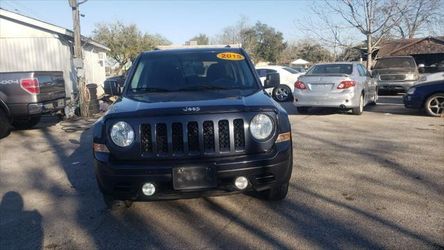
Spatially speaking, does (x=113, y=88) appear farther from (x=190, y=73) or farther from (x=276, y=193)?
(x=276, y=193)

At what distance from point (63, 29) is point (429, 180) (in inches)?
646

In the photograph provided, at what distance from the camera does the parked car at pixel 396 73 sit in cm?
1645

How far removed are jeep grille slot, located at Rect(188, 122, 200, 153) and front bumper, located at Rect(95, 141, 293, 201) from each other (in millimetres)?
129

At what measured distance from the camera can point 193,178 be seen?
12.4ft

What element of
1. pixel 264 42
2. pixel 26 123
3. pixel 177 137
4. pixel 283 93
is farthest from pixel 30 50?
pixel 264 42

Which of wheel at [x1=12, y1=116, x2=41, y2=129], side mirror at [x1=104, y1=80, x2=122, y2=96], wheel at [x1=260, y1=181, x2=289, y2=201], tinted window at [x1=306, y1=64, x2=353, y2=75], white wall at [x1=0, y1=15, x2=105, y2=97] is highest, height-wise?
white wall at [x1=0, y1=15, x2=105, y2=97]

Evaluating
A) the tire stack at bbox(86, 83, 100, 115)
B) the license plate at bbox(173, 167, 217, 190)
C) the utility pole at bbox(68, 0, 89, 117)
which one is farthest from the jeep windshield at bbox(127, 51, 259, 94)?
the tire stack at bbox(86, 83, 100, 115)

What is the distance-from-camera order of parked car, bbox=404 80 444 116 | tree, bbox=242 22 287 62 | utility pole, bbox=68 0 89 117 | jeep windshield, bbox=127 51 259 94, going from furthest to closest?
tree, bbox=242 22 287 62, utility pole, bbox=68 0 89 117, parked car, bbox=404 80 444 116, jeep windshield, bbox=127 51 259 94

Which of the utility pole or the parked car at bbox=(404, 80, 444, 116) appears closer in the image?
the parked car at bbox=(404, 80, 444, 116)

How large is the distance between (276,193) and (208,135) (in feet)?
3.77

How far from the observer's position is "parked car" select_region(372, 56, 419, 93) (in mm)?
16453

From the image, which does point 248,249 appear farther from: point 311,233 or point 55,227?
point 55,227

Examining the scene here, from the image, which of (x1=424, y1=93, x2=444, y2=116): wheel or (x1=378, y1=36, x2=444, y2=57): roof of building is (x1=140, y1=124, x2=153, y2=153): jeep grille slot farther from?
(x1=378, y1=36, x2=444, y2=57): roof of building

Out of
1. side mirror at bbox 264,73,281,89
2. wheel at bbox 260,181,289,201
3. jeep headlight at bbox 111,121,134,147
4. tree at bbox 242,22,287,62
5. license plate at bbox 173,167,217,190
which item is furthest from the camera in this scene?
tree at bbox 242,22,287,62
